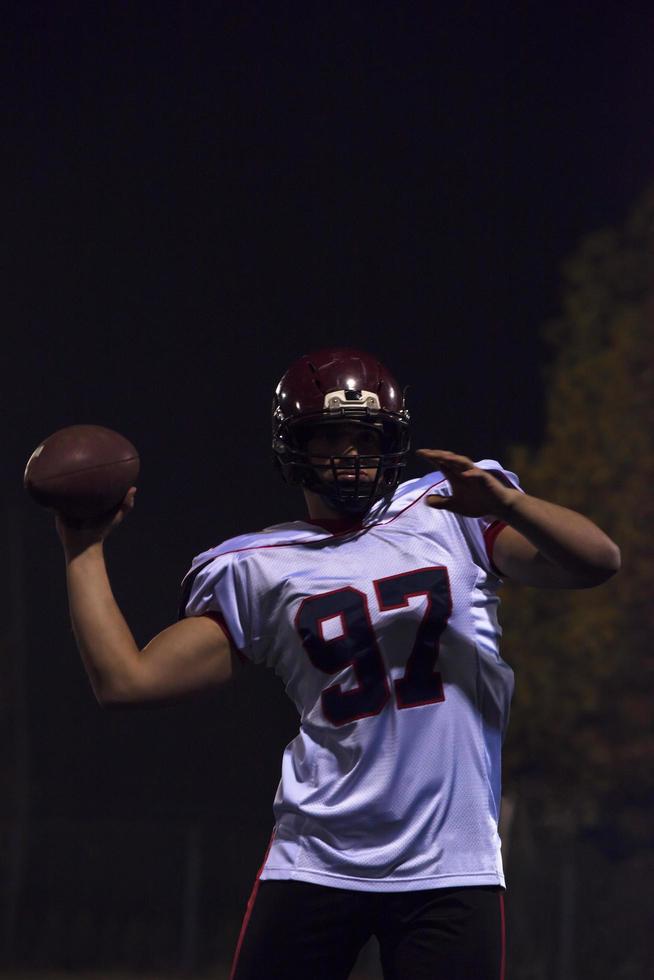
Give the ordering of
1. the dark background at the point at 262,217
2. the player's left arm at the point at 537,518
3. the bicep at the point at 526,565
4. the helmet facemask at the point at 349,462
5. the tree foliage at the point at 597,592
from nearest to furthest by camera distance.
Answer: the player's left arm at the point at 537,518
the bicep at the point at 526,565
the helmet facemask at the point at 349,462
the tree foliage at the point at 597,592
the dark background at the point at 262,217

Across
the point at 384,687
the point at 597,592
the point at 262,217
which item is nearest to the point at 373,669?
the point at 384,687

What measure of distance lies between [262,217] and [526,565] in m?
3.52

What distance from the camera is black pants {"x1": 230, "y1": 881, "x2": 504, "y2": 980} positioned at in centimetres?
136

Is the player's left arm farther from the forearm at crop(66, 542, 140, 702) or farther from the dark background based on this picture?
the dark background

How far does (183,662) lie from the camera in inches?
58.8

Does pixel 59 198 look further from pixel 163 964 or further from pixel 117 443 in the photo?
pixel 117 443

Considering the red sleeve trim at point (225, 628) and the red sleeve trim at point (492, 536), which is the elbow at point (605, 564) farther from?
the red sleeve trim at point (225, 628)

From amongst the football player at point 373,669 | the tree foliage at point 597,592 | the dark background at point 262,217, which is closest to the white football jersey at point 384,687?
the football player at point 373,669

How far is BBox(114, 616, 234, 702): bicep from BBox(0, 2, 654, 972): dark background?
9.89 feet

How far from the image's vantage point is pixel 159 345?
4758 mm

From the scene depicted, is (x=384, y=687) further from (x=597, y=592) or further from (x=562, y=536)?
(x=597, y=592)

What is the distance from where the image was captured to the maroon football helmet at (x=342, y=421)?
5.00 feet

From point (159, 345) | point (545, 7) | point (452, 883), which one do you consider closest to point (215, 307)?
point (159, 345)

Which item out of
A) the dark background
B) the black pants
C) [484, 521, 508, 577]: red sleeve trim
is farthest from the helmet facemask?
the dark background
